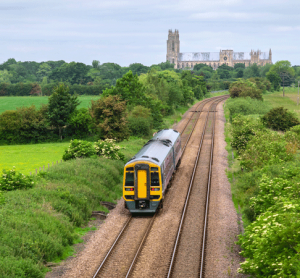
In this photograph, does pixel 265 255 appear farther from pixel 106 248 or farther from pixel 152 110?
pixel 152 110

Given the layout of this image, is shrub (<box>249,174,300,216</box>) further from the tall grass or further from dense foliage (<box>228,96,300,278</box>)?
the tall grass

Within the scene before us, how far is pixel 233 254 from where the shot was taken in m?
15.3

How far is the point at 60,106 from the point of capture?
5078cm

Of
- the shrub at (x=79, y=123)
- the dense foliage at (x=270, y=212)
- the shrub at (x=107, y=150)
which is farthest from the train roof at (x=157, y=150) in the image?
the shrub at (x=79, y=123)

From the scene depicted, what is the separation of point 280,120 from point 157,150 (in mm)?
27023

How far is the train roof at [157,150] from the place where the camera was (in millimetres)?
19934

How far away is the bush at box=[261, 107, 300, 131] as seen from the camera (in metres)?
44.0

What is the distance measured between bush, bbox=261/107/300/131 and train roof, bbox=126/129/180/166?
20316 millimetres

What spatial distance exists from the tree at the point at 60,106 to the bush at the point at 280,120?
26508 mm

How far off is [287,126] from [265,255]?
1426 inches

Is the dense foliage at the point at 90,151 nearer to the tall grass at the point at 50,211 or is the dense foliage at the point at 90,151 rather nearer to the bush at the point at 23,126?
the tall grass at the point at 50,211

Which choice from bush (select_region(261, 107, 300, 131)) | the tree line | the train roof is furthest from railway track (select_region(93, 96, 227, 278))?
bush (select_region(261, 107, 300, 131))

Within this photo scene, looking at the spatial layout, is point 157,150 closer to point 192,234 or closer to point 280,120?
point 192,234

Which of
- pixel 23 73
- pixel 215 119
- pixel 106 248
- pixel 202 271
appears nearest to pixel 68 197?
pixel 106 248
